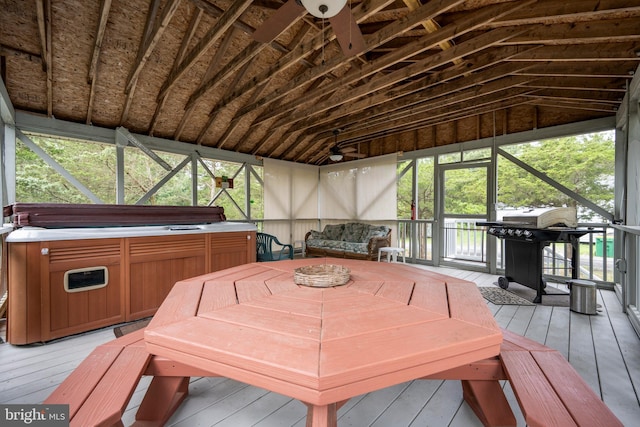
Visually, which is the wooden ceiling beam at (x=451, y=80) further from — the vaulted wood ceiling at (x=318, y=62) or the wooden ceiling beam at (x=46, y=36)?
the wooden ceiling beam at (x=46, y=36)

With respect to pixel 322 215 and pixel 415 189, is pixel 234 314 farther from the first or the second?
pixel 322 215

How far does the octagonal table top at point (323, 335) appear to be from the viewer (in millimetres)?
720

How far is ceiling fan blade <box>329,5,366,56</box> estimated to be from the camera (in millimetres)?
2189

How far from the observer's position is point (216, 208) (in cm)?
425

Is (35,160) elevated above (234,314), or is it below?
above

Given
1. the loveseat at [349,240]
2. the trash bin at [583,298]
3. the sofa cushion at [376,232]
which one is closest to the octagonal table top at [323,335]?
the trash bin at [583,298]

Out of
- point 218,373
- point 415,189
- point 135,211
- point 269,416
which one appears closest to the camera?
point 218,373

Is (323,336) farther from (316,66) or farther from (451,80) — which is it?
(451,80)

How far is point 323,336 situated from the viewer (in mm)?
868

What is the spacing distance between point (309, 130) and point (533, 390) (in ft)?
22.5

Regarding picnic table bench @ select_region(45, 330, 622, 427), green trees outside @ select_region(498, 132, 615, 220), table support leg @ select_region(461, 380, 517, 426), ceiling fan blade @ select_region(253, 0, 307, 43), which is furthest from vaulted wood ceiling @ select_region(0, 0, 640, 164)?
table support leg @ select_region(461, 380, 517, 426)

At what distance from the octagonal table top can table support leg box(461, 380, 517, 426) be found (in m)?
0.60

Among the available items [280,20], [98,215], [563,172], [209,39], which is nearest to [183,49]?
[209,39]

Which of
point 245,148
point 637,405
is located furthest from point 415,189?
→ point 637,405
